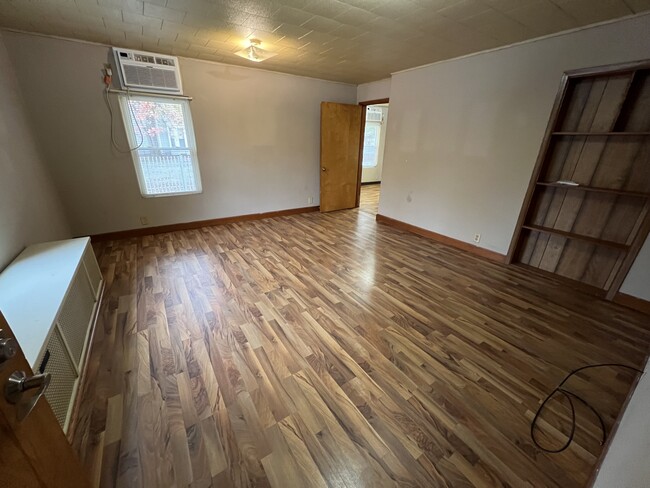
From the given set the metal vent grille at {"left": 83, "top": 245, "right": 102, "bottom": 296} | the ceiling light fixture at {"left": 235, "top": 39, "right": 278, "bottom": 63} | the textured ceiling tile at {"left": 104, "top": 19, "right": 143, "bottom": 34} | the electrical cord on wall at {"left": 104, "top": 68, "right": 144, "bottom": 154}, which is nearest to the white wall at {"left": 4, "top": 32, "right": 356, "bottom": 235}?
the electrical cord on wall at {"left": 104, "top": 68, "right": 144, "bottom": 154}

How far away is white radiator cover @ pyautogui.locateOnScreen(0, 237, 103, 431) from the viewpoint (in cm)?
121

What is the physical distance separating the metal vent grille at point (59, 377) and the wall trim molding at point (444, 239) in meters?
3.98

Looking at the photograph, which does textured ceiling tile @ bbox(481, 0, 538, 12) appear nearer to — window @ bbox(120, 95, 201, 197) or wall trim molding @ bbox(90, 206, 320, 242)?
window @ bbox(120, 95, 201, 197)

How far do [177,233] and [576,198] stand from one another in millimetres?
4997

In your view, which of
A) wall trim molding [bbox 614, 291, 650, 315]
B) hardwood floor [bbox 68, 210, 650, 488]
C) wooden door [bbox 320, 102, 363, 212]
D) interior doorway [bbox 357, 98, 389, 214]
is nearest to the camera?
hardwood floor [bbox 68, 210, 650, 488]

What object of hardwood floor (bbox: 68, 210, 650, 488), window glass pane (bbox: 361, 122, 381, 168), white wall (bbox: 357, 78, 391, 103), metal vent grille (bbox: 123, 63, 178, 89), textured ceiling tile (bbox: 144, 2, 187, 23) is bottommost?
hardwood floor (bbox: 68, 210, 650, 488)

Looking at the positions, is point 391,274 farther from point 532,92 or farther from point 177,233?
point 177,233

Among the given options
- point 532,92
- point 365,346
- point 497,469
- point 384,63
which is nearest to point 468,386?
point 497,469

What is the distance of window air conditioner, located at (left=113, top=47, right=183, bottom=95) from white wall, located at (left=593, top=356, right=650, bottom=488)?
15.3 ft

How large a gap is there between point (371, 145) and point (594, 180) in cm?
606

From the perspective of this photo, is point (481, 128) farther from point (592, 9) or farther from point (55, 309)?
point (55, 309)

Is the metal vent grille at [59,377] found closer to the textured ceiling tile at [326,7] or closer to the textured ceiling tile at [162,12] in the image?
the textured ceiling tile at [162,12]

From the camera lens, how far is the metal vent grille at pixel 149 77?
10.1 feet

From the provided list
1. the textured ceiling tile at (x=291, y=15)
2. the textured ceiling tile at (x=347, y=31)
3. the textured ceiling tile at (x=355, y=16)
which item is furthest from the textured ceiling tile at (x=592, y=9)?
the textured ceiling tile at (x=291, y=15)
